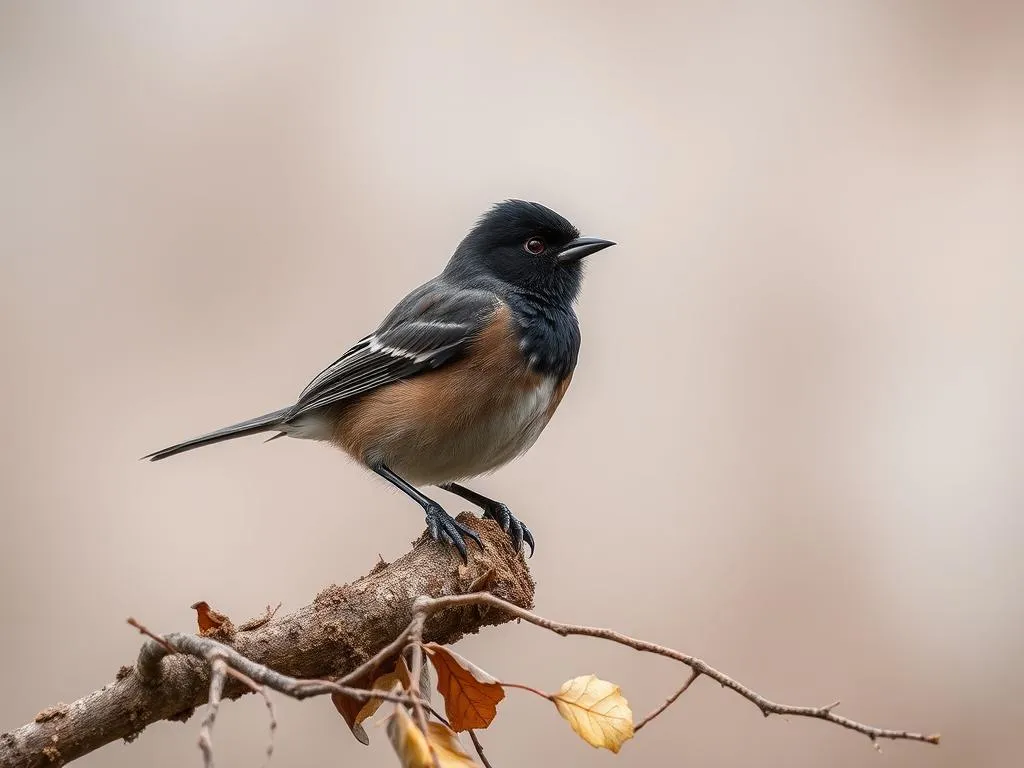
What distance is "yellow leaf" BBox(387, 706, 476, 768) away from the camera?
1.52 metres

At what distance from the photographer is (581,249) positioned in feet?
13.2

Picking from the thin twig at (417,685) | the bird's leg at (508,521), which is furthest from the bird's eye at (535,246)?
the thin twig at (417,685)

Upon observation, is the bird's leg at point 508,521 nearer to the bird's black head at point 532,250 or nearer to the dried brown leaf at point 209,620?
the bird's black head at point 532,250

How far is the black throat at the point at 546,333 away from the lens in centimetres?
371

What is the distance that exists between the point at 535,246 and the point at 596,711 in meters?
2.66

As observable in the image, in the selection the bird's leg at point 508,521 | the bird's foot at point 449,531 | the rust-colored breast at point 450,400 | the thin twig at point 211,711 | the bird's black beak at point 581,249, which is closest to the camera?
the thin twig at point 211,711

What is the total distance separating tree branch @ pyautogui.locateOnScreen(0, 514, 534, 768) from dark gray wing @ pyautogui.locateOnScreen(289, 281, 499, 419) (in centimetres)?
107

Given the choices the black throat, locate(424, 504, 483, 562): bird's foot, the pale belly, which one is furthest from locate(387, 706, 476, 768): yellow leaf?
the black throat

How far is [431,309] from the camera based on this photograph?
3977mm

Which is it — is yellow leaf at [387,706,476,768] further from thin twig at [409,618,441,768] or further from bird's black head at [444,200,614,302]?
bird's black head at [444,200,614,302]

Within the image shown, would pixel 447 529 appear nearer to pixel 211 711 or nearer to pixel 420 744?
pixel 420 744

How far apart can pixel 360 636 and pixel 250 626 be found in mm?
263

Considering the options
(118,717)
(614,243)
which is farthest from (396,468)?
(118,717)

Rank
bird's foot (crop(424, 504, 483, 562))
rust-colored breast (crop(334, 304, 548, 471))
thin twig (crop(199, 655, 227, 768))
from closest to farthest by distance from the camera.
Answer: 1. thin twig (crop(199, 655, 227, 768))
2. bird's foot (crop(424, 504, 483, 562))
3. rust-colored breast (crop(334, 304, 548, 471))
